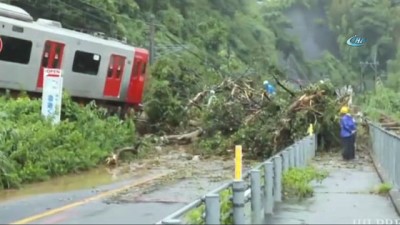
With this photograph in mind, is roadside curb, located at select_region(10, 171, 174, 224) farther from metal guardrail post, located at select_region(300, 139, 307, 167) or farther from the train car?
the train car

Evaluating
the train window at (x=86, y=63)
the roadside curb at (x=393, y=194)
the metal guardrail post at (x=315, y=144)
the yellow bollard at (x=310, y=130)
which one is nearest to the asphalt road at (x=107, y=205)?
the roadside curb at (x=393, y=194)

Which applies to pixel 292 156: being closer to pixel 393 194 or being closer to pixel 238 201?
pixel 393 194

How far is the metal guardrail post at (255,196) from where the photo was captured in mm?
9398

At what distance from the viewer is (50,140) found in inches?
666

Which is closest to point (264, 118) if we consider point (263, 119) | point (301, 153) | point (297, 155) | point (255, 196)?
point (263, 119)

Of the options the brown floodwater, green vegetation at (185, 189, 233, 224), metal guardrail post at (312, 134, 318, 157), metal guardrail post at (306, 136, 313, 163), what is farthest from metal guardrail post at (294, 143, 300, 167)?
green vegetation at (185, 189, 233, 224)

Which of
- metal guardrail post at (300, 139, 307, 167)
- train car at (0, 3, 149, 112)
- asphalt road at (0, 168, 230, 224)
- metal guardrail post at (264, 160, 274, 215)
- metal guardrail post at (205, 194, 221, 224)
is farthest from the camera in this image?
train car at (0, 3, 149, 112)

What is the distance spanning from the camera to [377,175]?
16.1 metres

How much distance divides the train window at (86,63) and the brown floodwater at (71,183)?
331 inches

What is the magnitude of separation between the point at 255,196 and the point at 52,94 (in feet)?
33.2

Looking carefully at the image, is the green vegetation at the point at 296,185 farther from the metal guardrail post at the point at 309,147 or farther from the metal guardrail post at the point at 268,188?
the metal guardrail post at the point at 309,147

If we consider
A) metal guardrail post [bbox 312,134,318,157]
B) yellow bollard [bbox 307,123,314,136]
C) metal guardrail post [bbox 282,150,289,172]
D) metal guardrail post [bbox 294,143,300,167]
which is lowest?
metal guardrail post [bbox 282,150,289,172]

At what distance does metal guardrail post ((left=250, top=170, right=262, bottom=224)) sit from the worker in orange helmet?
1000 cm

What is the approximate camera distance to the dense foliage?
15.3m
